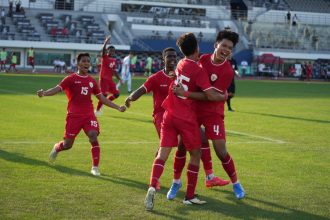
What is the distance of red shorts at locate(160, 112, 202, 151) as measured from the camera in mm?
7930

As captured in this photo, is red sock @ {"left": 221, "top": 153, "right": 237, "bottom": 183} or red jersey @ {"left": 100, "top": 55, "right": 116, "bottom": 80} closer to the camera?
red sock @ {"left": 221, "top": 153, "right": 237, "bottom": 183}

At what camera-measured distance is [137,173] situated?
1009 cm

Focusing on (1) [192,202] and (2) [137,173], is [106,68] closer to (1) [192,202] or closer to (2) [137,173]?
(2) [137,173]

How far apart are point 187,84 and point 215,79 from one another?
0.52 meters

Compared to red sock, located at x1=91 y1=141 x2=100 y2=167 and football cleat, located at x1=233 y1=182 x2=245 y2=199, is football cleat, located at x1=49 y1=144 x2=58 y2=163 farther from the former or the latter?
football cleat, located at x1=233 y1=182 x2=245 y2=199

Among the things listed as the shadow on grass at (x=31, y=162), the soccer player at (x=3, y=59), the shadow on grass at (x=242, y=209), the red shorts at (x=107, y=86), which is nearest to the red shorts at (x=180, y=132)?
the shadow on grass at (x=242, y=209)

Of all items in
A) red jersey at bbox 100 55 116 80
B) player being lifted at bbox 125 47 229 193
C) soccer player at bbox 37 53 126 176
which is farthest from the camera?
red jersey at bbox 100 55 116 80

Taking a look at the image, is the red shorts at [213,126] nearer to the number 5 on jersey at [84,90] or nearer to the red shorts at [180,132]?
the red shorts at [180,132]

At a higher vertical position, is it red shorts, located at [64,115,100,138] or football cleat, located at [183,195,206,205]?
red shorts, located at [64,115,100,138]

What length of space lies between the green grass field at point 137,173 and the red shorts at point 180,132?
776 millimetres

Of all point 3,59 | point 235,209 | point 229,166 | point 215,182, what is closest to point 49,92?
point 215,182

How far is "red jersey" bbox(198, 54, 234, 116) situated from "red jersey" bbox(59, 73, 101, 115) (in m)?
2.62

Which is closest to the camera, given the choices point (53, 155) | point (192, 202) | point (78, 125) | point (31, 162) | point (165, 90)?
point (192, 202)

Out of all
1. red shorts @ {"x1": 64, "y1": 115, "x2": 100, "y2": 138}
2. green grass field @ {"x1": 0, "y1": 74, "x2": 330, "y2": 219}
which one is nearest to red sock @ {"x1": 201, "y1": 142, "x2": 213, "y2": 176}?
green grass field @ {"x1": 0, "y1": 74, "x2": 330, "y2": 219}
